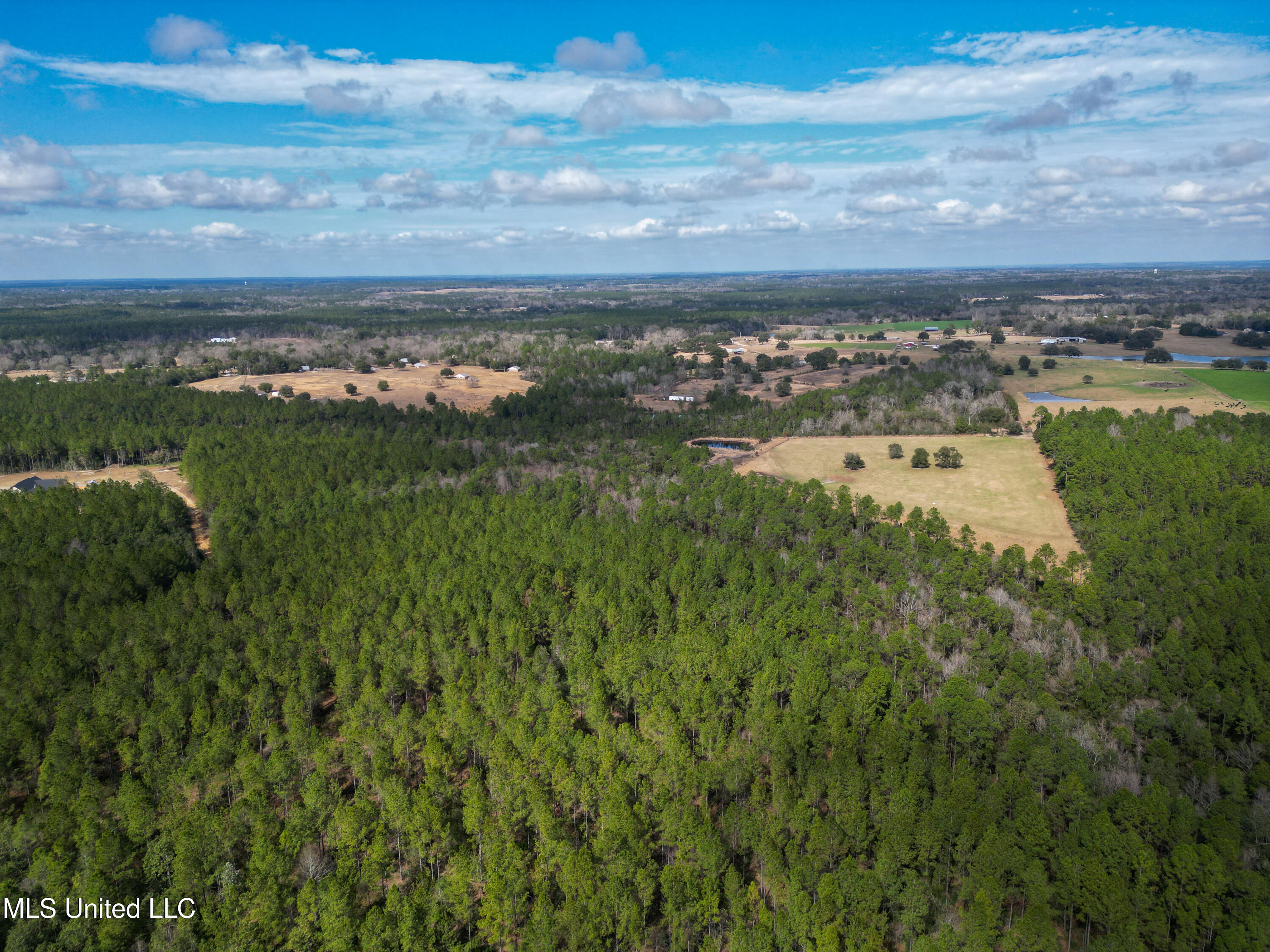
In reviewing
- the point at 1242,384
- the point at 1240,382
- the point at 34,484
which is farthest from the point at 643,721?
the point at 1240,382

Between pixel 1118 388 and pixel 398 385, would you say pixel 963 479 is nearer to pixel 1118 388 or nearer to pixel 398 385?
pixel 1118 388

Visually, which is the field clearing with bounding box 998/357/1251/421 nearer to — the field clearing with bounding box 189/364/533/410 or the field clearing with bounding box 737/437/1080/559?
the field clearing with bounding box 737/437/1080/559

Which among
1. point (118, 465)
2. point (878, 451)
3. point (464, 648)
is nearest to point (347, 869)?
point (464, 648)

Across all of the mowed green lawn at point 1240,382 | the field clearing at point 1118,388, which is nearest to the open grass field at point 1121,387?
the field clearing at point 1118,388

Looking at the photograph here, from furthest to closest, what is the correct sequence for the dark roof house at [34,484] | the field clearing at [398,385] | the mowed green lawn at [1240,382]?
the field clearing at [398,385] < the mowed green lawn at [1240,382] < the dark roof house at [34,484]

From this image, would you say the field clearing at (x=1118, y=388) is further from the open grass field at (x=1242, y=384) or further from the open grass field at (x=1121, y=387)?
the open grass field at (x=1242, y=384)

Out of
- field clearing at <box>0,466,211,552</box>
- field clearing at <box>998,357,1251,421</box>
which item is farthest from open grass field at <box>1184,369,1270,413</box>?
field clearing at <box>0,466,211,552</box>
